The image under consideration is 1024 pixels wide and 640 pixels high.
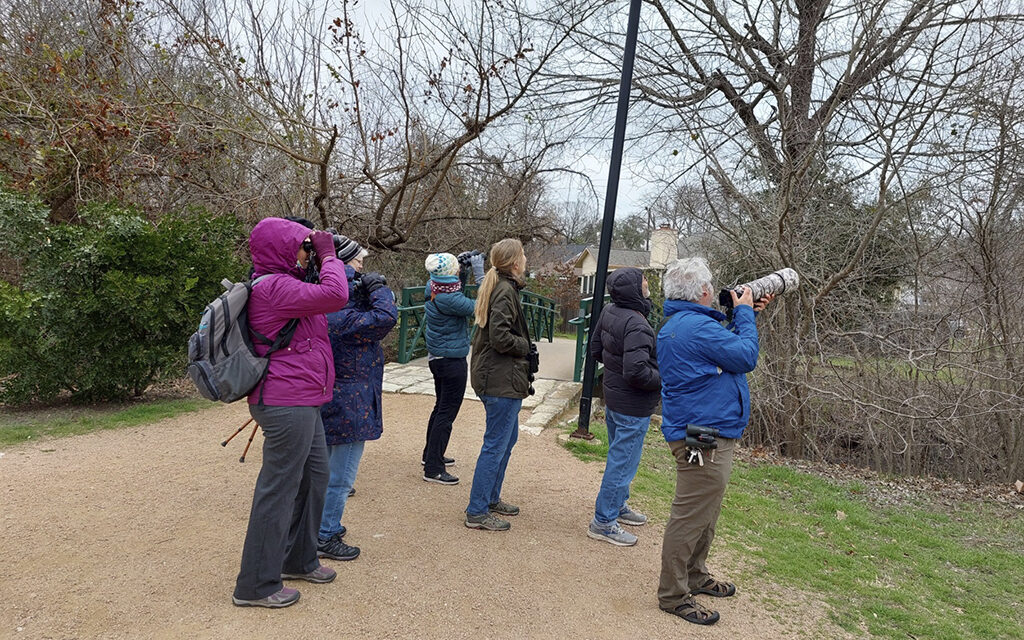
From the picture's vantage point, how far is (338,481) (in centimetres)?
343

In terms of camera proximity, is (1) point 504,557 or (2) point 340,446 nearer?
(2) point 340,446

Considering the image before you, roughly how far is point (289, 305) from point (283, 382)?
33 cm

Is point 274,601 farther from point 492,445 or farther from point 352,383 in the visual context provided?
point 492,445

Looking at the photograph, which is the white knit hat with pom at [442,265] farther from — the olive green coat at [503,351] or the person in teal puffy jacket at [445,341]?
the olive green coat at [503,351]

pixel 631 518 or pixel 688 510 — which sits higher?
pixel 688 510

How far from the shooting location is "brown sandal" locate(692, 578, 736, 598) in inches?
132

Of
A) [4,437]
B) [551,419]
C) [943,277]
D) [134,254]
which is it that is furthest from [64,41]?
[943,277]

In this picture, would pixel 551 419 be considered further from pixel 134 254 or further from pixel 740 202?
pixel 134 254

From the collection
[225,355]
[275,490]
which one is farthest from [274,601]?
[225,355]

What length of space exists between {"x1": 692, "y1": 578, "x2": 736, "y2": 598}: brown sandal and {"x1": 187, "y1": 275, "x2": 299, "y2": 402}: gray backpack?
2436 millimetres

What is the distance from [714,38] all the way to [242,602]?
9505 millimetres

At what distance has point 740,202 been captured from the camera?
25.1 feet

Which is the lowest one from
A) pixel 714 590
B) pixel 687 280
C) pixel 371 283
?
pixel 714 590

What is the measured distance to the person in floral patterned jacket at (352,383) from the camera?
3.32 meters
